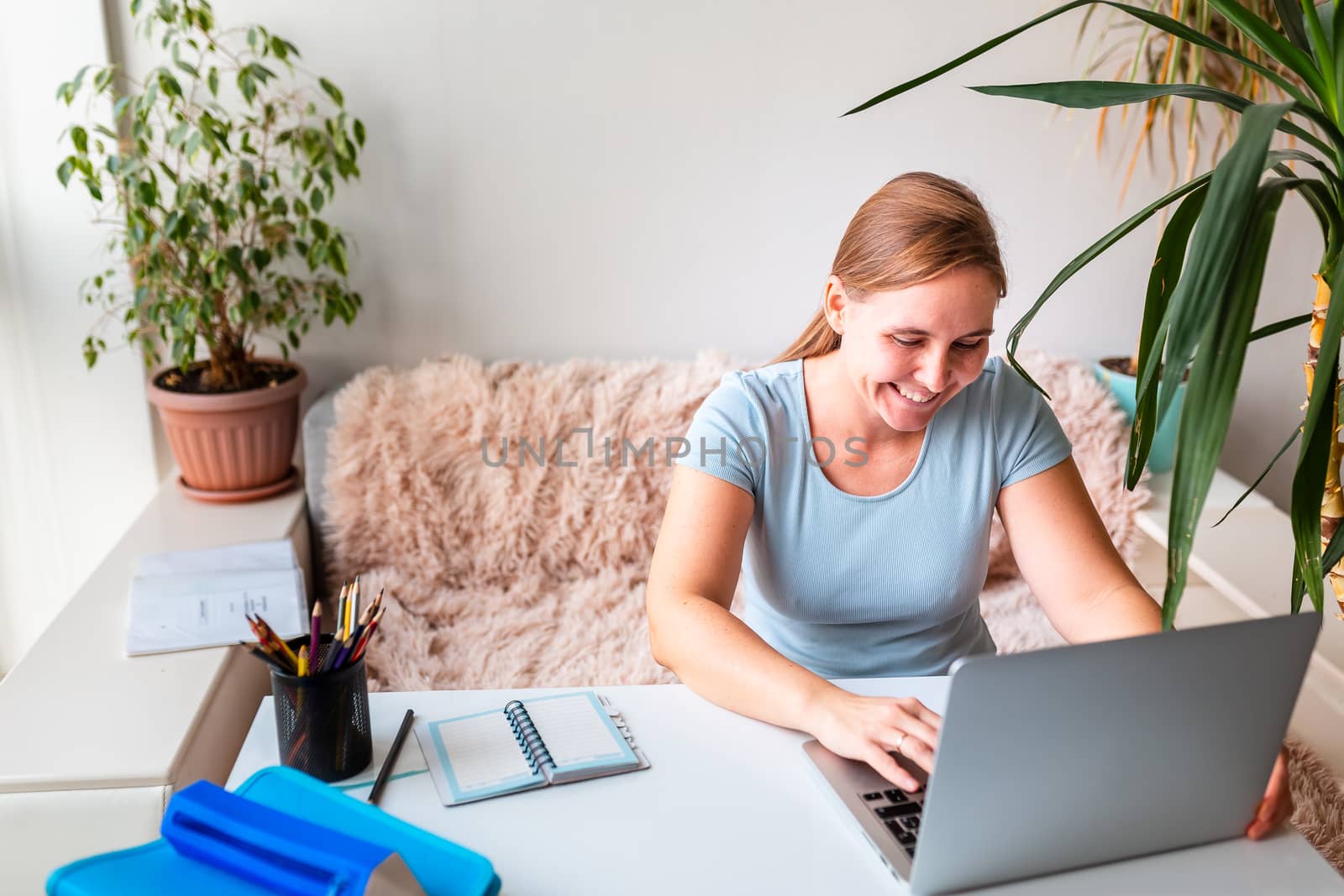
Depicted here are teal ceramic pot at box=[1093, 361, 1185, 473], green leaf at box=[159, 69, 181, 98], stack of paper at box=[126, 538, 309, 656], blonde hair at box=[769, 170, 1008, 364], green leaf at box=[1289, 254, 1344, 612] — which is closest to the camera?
green leaf at box=[1289, 254, 1344, 612]

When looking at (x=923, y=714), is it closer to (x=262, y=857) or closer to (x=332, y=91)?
(x=262, y=857)

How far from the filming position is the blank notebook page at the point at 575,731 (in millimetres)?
1038

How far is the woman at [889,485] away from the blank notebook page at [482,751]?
0.72 feet

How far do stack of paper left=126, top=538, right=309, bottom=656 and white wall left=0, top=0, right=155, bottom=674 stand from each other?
0.53 metres

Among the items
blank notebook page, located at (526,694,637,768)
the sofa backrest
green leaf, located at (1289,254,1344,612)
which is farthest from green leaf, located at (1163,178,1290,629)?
the sofa backrest

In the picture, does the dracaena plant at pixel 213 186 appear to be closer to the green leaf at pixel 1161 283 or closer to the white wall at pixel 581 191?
the white wall at pixel 581 191

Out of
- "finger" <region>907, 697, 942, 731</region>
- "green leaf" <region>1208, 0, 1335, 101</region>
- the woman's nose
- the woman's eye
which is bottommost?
"finger" <region>907, 697, 942, 731</region>

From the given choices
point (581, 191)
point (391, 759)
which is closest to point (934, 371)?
point (391, 759)

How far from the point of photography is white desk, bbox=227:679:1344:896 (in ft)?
2.91

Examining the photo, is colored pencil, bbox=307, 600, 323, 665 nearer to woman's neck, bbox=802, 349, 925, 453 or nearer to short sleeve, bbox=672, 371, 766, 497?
short sleeve, bbox=672, 371, 766, 497

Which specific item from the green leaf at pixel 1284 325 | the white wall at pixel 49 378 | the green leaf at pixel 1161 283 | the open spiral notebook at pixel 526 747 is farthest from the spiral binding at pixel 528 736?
the white wall at pixel 49 378

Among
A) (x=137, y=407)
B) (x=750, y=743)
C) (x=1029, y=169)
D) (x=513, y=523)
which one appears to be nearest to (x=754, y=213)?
(x=1029, y=169)

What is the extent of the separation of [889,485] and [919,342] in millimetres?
230

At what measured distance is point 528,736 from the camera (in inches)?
42.0
